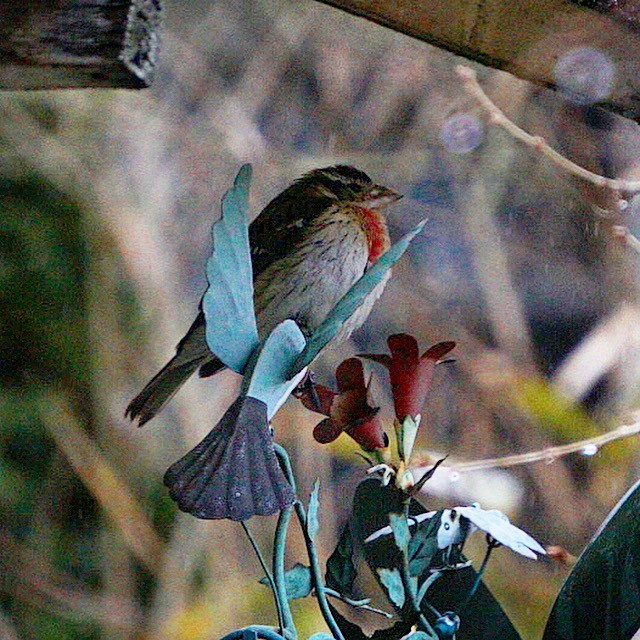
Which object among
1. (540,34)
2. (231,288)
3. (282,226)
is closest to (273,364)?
(231,288)

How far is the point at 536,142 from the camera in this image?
0.94 meters

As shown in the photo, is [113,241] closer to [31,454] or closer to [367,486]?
[31,454]

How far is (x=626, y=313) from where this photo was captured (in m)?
1.02

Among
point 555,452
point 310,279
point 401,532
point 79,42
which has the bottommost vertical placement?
point 555,452

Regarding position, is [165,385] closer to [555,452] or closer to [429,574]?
[429,574]

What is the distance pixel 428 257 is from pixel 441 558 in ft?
1.21

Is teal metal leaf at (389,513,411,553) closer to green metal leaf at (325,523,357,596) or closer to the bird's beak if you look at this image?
green metal leaf at (325,523,357,596)

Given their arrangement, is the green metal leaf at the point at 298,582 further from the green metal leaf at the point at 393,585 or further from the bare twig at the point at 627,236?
the bare twig at the point at 627,236

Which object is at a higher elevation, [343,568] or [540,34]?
[540,34]

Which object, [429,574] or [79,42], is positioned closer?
[79,42]

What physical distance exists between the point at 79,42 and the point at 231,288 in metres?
0.15

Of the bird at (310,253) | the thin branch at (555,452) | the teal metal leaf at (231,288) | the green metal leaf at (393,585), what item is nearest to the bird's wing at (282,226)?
the bird at (310,253)

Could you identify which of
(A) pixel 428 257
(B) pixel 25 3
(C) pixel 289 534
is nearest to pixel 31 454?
(C) pixel 289 534

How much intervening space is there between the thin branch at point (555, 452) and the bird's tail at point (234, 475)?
43cm
